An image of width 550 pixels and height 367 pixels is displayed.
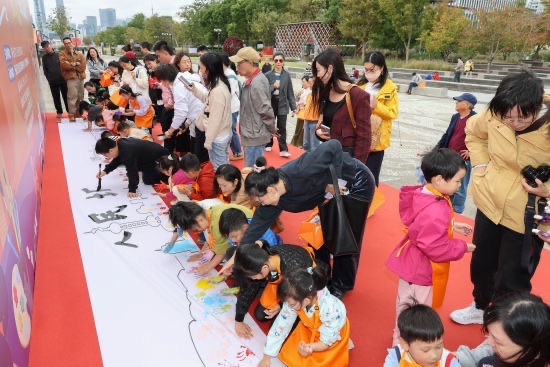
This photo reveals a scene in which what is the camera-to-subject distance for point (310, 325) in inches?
66.1

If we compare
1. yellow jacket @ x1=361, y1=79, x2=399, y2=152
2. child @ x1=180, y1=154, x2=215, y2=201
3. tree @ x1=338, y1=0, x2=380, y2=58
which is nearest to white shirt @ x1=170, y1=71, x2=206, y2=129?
child @ x1=180, y1=154, x2=215, y2=201

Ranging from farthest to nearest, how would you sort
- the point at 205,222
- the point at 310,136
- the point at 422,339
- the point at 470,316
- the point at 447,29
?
1. the point at 447,29
2. the point at 310,136
3. the point at 205,222
4. the point at 470,316
5. the point at 422,339

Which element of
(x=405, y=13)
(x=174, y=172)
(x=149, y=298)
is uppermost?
(x=405, y=13)

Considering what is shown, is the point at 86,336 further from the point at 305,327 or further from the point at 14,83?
the point at 14,83

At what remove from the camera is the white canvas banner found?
1.89m

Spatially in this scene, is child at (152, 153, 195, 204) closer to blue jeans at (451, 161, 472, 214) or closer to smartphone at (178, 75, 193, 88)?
smartphone at (178, 75, 193, 88)

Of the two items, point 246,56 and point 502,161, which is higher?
point 246,56

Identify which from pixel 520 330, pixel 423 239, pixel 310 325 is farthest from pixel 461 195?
pixel 520 330

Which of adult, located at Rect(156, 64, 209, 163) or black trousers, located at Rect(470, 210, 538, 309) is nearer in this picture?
black trousers, located at Rect(470, 210, 538, 309)

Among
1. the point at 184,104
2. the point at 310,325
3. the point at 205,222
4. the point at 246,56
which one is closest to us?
A: the point at 310,325

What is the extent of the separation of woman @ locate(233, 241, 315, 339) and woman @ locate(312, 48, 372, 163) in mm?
868

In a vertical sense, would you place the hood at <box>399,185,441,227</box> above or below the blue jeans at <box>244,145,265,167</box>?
above

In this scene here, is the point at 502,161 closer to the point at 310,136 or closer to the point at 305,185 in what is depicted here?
the point at 305,185

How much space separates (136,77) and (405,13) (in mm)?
18583
